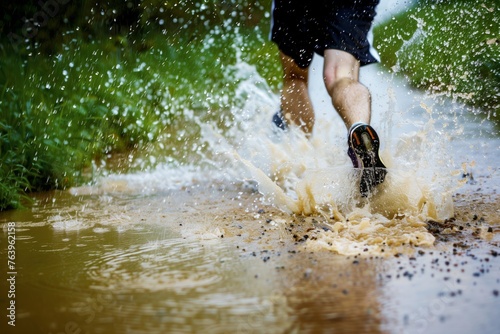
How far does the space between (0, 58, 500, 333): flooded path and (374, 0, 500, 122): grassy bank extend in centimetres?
459

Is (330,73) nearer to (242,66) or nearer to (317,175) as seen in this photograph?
(317,175)

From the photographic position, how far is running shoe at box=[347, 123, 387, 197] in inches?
144

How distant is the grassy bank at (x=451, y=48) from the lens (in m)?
9.55

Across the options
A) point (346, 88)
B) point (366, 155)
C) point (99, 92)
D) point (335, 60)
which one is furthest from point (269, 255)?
point (99, 92)

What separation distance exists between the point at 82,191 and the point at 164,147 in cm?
194

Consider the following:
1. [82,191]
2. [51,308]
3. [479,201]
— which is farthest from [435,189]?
[82,191]

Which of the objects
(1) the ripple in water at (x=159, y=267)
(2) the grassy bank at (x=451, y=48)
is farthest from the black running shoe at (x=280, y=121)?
(2) the grassy bank at (x=451, y=48)

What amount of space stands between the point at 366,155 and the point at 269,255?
893mm

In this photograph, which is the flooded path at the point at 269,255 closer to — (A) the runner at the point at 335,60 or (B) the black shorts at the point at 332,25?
(A) the runner at the point at 335,60

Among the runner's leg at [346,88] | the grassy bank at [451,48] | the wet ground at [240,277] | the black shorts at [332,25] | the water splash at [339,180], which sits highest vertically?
the grassy bank at [451,48]

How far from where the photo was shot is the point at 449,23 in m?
13.1

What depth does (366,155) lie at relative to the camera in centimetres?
367

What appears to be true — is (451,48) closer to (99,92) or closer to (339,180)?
(99,92)

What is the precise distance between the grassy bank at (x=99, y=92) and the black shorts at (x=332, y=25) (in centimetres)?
185
